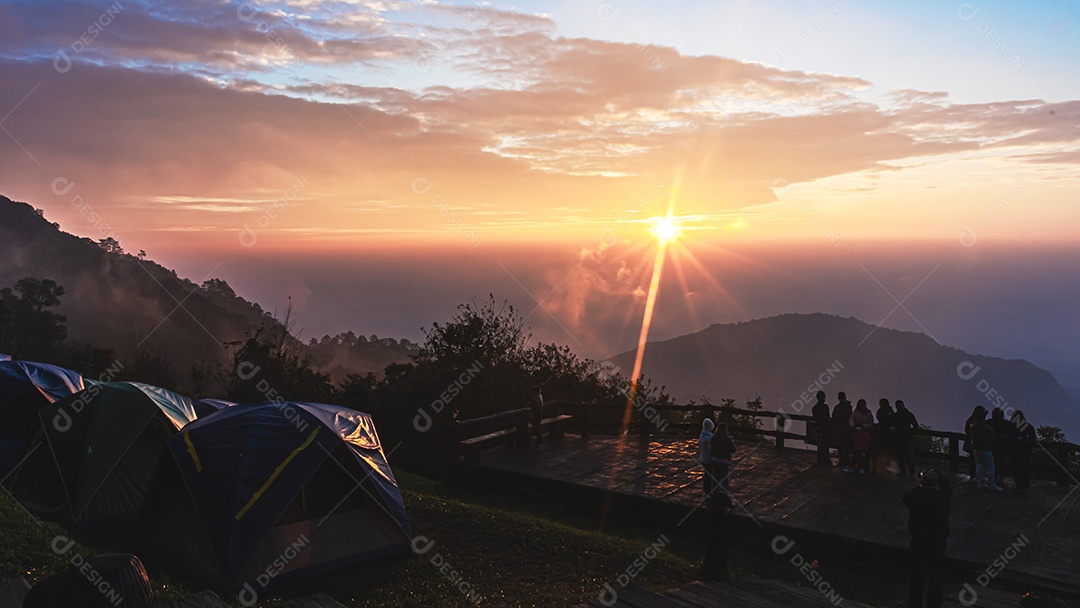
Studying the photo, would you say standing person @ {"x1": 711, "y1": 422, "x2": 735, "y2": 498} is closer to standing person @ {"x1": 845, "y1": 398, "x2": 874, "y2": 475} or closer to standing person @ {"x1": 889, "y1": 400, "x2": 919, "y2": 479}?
standing person @ {"x1": 845, "y1": 398, "x2": 874, "y2": 475}

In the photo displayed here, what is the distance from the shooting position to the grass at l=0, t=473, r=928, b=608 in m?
9.32

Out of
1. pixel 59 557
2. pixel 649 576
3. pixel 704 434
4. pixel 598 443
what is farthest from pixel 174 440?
pixel 598 443

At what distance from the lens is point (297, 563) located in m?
10.0

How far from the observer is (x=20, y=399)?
49.2ft

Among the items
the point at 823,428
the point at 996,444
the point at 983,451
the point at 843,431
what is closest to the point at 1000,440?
the point at 996,444

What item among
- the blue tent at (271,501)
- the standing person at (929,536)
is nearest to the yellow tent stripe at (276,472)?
the blue tent at (271,501)

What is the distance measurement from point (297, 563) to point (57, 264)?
105867mm

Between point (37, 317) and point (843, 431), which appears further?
point (37, 317)

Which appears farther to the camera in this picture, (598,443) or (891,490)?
(598,443)

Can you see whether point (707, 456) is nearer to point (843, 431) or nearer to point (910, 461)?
point (843, 431)

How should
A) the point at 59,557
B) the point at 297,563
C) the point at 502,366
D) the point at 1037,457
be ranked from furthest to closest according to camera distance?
the point at 502,366 < the point at 1037,457 < the point at 297,563 < the point at 59,557

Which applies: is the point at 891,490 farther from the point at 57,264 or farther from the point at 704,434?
the point at 57,264

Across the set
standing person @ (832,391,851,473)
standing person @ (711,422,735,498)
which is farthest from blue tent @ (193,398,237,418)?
standing person @ (832,391,851,473)

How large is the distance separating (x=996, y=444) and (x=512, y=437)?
10721mm
